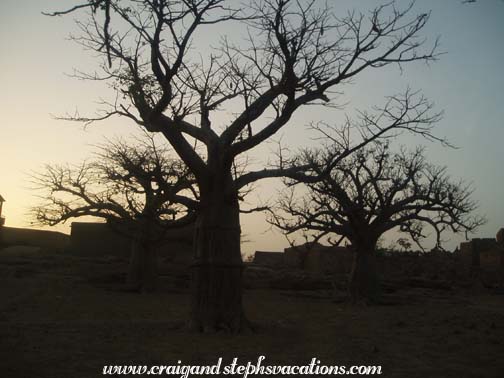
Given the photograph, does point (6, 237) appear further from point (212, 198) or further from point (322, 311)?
point (212, 198)

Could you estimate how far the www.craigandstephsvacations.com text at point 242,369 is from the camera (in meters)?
5.48

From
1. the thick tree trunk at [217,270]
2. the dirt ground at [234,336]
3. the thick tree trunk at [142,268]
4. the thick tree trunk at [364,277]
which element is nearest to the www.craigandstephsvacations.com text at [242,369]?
the dirt ground at [234,336]

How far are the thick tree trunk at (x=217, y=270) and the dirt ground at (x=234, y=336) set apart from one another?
1.14 ft

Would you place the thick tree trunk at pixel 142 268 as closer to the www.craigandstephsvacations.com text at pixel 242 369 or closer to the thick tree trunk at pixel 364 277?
the thick tree trunk at pixel 364 277

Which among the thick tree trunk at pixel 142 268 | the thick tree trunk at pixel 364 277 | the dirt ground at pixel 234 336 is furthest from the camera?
the thick tree trunk at pixel 142 268

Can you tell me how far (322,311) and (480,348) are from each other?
562 centimetres

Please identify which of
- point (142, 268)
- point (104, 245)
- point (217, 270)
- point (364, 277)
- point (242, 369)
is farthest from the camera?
point (104, 245)

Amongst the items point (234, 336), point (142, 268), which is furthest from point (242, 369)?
point (142, 268)

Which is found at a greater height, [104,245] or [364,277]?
[104,245]

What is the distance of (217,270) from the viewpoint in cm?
804

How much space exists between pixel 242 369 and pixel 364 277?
34.5ft

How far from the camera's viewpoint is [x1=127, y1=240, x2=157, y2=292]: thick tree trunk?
16781 mm

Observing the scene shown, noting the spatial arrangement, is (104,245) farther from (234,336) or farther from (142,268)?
(234,336)

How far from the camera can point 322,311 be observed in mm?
12539
